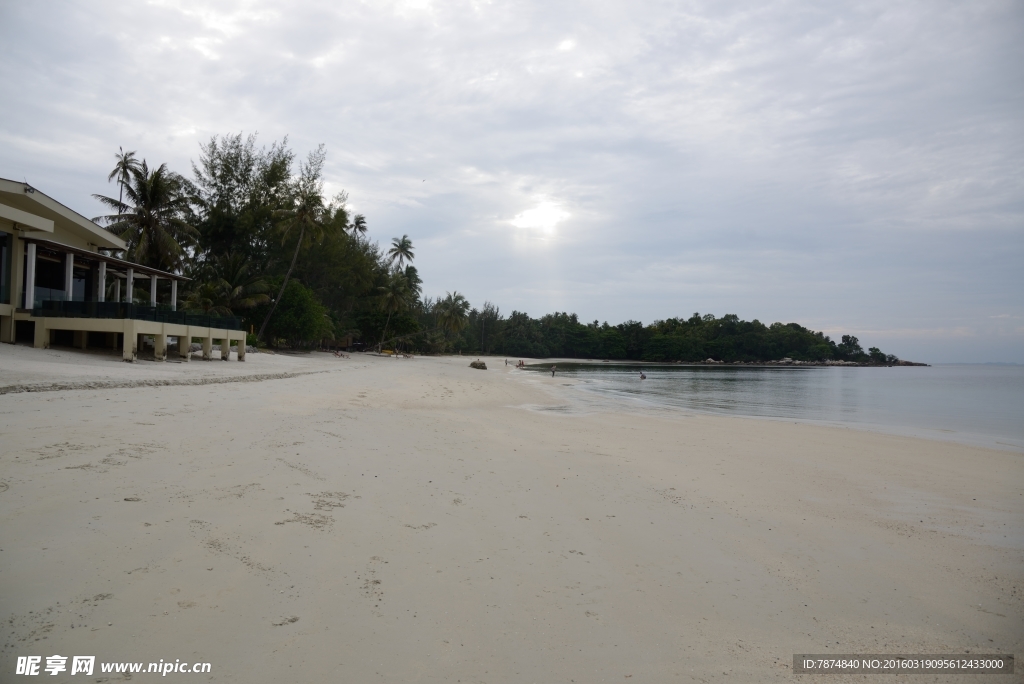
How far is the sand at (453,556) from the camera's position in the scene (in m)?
3.00

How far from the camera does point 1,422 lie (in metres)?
6.25

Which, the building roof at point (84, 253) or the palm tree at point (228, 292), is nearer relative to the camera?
the building roof at point (84, 253)

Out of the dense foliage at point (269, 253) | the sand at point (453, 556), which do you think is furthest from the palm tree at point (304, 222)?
the sand at point (453, 556)

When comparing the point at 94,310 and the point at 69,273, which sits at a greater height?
the point at 69,273

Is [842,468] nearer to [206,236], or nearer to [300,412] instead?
Result: [300,412]

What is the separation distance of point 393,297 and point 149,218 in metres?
25.0

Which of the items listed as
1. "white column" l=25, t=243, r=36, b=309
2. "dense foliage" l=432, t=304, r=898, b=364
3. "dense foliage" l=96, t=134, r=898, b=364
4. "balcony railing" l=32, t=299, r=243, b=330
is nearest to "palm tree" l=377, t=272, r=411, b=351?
"dense foliage" l=96, t=134, r=898, b=364

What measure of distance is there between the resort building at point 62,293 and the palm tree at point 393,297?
1329 inches

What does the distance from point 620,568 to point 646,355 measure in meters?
103

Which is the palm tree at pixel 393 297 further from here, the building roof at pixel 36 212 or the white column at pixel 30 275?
the white column at pixel 30 275

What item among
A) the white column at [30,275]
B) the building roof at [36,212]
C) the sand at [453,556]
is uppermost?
the building roof at [36,212]

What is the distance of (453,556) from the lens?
420cm

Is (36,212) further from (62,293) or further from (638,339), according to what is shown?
(638,339)

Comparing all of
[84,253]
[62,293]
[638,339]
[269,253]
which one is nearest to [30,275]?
[84,253]
